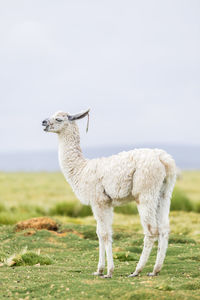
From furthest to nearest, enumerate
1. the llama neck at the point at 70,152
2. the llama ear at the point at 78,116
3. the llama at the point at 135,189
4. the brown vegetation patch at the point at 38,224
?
1. the brown vegetation patch at the point at 38,224
2. the llama neck at the point at 70,152
3. the llama ear at the point at 78,116
4. the llama at the point at 135,189

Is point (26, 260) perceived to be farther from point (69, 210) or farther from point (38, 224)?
point (69, 210)

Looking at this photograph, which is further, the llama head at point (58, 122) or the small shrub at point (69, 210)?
the small shrub at point (69, 210)

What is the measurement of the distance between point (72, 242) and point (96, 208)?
18.4 feet

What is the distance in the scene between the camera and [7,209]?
22.8 metres

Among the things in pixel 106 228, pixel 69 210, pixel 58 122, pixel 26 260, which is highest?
pixel 58 122

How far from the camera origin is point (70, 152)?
10.1 m

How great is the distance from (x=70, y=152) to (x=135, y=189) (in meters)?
1.86

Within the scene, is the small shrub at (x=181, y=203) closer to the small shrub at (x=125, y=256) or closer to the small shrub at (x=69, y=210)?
the small shrub at (x=69, y=210)

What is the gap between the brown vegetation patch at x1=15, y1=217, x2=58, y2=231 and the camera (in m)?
16.2

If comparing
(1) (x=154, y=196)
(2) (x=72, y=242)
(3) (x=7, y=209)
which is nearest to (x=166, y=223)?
(1) (x=154, y=196)

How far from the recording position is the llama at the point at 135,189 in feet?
29.0

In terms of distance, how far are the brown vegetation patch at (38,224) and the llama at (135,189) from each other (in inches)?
271

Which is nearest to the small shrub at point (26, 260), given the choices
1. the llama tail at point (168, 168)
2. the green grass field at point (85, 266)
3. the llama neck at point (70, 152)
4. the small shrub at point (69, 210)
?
the green grass field at point (85, 266)

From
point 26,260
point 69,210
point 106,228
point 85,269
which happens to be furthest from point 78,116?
point 69,210
